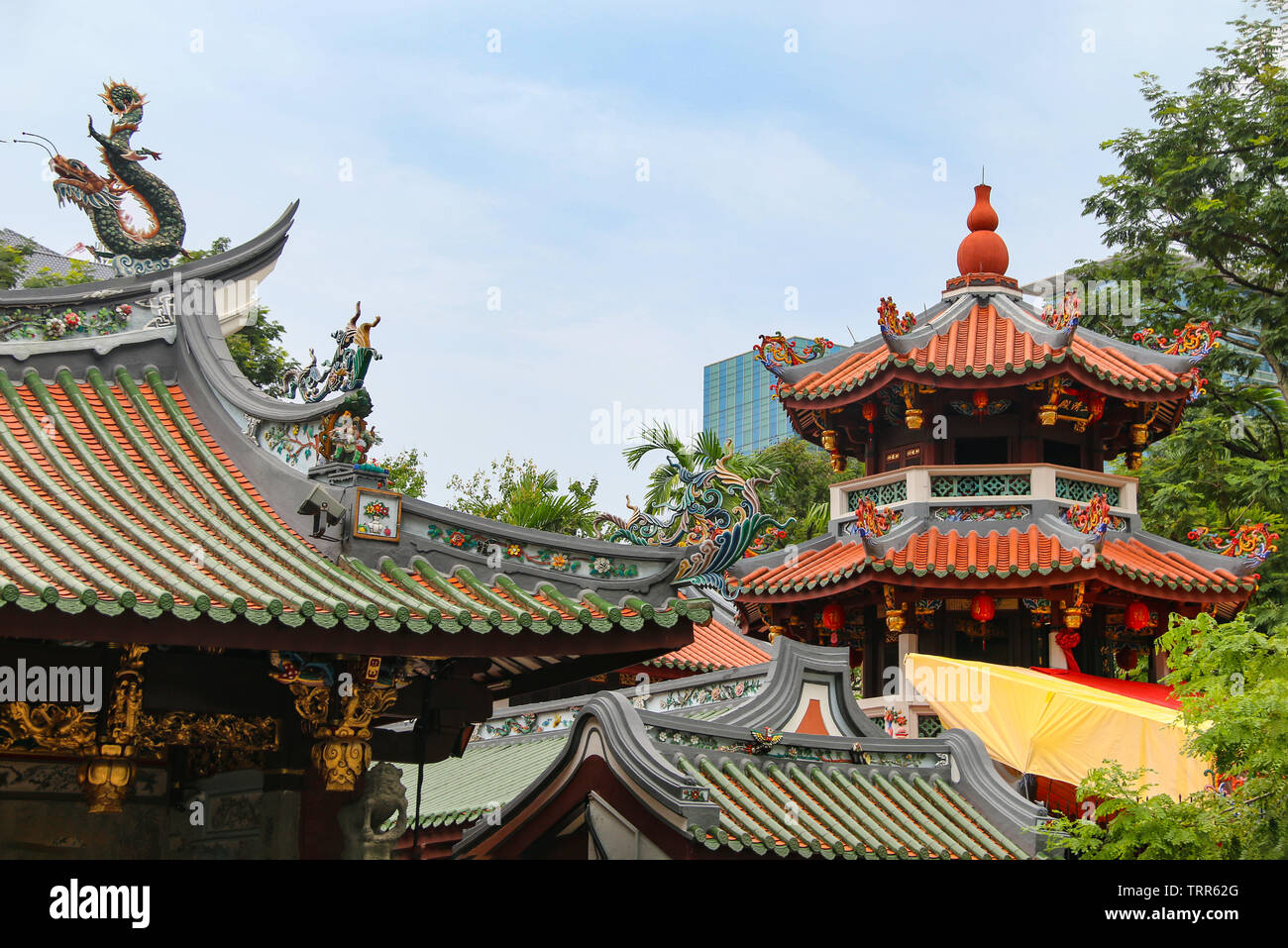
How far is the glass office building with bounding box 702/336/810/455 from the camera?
7644 cm

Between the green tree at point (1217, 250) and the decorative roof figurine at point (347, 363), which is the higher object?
the green tree at point (1217, 250)

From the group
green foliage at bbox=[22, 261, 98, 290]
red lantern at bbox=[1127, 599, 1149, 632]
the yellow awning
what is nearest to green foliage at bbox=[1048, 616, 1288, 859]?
the yellow awning

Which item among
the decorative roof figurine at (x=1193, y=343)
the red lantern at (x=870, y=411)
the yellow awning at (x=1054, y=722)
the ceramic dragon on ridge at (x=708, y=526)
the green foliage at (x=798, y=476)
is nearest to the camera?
the ceramic dragon on ridge at (x=708, y=526)

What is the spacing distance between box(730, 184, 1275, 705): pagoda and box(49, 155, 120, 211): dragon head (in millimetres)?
9536

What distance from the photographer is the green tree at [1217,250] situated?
2530 cm

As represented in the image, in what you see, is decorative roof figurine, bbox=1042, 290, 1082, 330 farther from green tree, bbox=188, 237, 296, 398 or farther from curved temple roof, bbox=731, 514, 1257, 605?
green tree, bbox=188, 237, 296, 398

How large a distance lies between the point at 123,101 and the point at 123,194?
0.76 meters

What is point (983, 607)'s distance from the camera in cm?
1786

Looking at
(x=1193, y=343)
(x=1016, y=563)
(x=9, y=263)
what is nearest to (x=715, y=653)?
(x=1016, y=563)

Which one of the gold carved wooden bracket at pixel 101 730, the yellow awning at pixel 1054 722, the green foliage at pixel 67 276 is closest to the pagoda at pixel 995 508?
the yellow awning at pixel 1054 722

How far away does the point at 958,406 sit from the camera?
63.9 feet

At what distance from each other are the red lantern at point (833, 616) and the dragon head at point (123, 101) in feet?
34.7

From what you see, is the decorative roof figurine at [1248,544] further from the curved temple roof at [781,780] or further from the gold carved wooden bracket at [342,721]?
the gold carved wooden bracket at [342,721]
